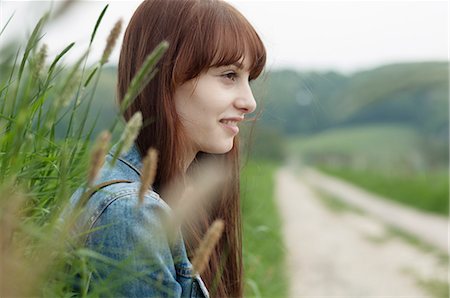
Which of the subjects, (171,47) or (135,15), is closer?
(171,47)

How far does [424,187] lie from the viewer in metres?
12.8

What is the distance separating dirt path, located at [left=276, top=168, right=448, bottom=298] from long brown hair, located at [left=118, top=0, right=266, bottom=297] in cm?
331

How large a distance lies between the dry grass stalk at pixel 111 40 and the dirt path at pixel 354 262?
4095mm

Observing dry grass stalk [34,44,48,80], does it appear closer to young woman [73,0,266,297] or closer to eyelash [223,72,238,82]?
young woman [73,0,266,297]

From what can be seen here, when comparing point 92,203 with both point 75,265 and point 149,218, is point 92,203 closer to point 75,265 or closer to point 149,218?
point 149,218

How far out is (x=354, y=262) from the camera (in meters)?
7.15

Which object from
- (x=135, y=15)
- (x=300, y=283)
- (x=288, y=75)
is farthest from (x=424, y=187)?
(x=135, y=15)

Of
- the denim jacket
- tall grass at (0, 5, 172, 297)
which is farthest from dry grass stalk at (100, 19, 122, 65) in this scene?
the denim jacket

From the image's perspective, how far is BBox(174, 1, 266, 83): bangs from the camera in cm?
185

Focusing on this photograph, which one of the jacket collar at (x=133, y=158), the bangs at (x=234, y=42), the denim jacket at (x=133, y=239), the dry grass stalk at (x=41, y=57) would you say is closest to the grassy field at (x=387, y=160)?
the bangs at (x=234, y=42)

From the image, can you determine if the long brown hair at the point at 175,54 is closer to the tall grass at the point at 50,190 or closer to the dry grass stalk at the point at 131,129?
the tall grass at the point at 50,190

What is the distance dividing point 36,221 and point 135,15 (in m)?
0.84

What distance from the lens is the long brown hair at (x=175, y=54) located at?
1813 mm

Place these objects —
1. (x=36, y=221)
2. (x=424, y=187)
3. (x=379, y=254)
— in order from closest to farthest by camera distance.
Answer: (x=36, y=221), (x=379, y=254), (x=424, y=187)
